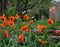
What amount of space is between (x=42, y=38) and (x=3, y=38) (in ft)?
2.45

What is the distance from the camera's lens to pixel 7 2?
9.20 meters

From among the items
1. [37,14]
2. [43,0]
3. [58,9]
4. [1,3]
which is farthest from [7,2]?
[37,14]

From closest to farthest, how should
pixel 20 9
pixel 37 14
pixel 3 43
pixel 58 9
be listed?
pixel 3 43 < pixel 20 9 < pixel 58 9 < pixel 37 14

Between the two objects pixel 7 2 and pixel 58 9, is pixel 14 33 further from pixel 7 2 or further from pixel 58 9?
pixel 58 9

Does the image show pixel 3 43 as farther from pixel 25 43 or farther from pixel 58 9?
pixel 58 9

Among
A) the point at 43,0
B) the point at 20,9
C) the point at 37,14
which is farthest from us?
the point at 37,14

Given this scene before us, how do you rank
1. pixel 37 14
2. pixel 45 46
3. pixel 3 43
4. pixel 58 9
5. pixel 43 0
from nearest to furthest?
pixel 3 43 → pixel 45 46 → pixel 43 0 → pixel 58 9 → pixel 37 14

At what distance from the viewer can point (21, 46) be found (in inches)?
185

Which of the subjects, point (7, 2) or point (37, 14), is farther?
point (37, 14)

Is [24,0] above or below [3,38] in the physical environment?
above

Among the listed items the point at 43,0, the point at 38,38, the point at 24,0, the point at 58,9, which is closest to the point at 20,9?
the point at 24,0

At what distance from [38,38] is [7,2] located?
4.47m

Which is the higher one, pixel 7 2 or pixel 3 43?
pixel 7 2

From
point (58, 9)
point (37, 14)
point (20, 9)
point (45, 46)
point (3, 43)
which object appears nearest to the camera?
point (3, 43)
